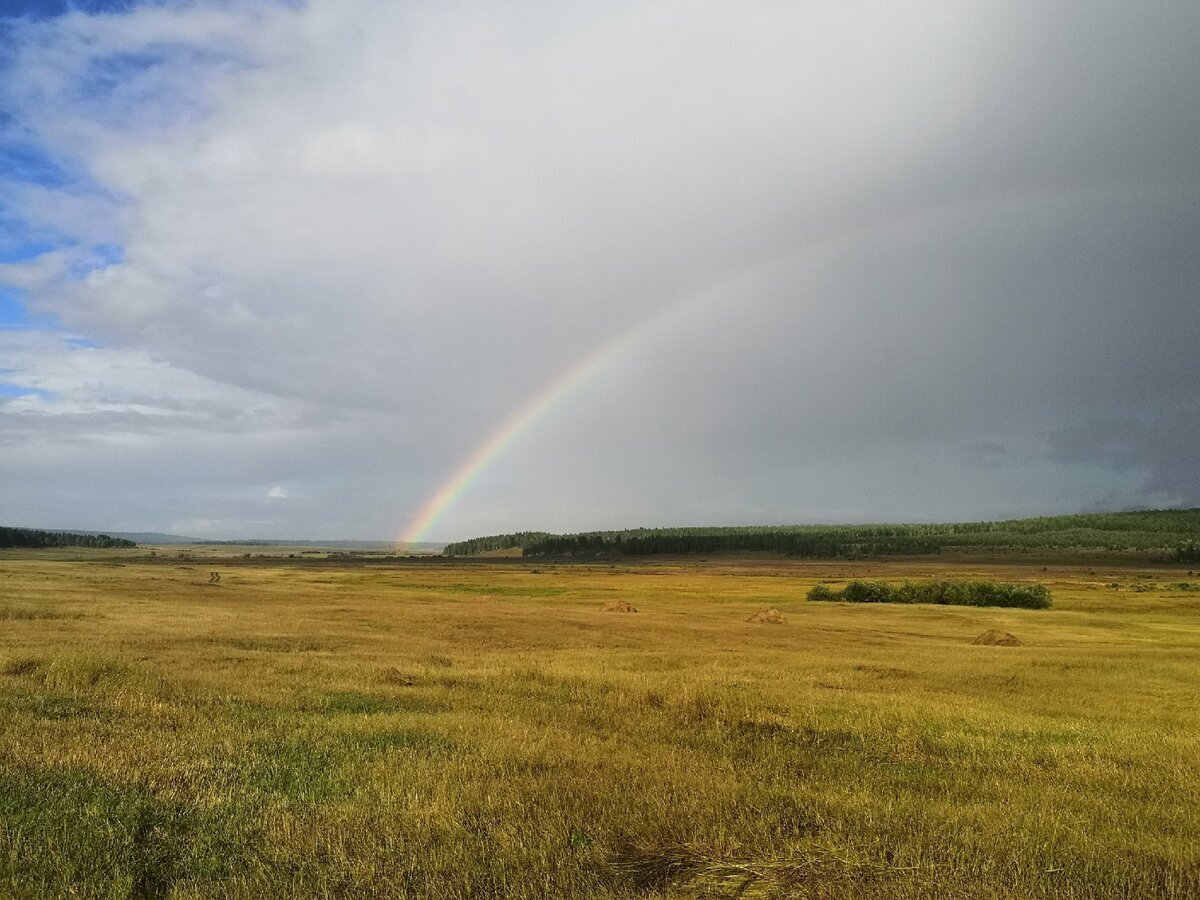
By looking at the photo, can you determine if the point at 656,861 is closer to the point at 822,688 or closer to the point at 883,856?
the point at 883,856

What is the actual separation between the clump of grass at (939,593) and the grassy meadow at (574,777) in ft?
173

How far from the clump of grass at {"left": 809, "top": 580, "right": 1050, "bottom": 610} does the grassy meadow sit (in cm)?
5267

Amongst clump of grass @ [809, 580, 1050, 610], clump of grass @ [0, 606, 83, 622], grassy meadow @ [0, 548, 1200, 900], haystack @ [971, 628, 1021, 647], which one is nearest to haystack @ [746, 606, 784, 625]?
haystack @ [971, 628, 1021, 647]

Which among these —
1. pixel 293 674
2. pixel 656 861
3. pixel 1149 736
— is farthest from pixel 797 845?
pixel 293 674

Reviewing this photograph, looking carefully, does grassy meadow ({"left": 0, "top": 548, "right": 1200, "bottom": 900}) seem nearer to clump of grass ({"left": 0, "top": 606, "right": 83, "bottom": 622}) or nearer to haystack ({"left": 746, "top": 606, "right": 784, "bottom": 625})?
clump of grass ({"left": 0, "top": 606, "right": 83, "bottom": 622})

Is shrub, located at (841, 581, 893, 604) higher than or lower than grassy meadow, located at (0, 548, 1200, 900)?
lower

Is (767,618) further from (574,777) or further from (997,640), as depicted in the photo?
(574,777)

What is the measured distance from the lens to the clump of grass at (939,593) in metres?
72.2

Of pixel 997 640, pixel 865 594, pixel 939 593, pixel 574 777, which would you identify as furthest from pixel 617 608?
pixel 574 777

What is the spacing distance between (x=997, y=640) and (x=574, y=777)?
32.9m

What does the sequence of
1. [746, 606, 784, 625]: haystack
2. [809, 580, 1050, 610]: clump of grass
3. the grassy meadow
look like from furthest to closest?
[809, 580, 1050, 610]: clump of grass
[746, 606, 784, 625]: haystack
the grassy meadow

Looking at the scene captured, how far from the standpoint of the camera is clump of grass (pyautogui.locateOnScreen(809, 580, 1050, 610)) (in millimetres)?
72188

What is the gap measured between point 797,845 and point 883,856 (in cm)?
80

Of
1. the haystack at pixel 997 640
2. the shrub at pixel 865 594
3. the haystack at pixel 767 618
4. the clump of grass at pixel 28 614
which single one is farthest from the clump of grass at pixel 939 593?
the clump of grass at pixel 28 614
